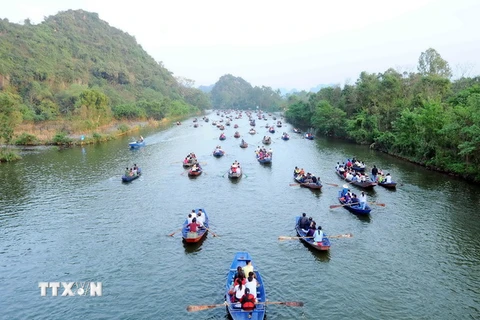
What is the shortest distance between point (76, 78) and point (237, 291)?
377ft

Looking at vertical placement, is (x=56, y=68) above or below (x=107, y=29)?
below

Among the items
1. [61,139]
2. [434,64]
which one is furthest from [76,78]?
[434,64]

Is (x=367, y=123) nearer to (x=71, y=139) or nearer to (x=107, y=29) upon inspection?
(x=71, y=139)

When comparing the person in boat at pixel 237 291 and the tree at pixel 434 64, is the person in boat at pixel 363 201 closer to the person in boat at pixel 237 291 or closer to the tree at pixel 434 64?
the person in boat at pixel 237 291

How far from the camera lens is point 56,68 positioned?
10738 cm

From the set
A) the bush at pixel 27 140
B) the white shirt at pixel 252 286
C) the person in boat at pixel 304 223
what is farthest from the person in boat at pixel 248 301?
the bush at pixel 27 140

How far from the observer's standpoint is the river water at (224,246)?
53.8 feet

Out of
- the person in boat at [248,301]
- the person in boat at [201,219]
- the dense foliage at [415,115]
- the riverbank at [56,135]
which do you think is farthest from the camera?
the riverbank at [56,135]

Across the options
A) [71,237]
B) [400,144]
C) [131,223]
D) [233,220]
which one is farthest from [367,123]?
[71,237]

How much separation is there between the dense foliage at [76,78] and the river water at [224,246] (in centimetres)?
2516

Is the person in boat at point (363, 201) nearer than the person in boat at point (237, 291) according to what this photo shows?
No

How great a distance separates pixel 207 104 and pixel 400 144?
463ft

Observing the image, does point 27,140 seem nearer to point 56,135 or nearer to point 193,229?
point 56,135

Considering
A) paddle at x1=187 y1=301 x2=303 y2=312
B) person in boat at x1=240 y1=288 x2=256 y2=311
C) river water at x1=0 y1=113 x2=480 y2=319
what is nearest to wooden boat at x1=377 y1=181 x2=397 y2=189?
river water at x1=0 y1=113 x2=480 y2=319
